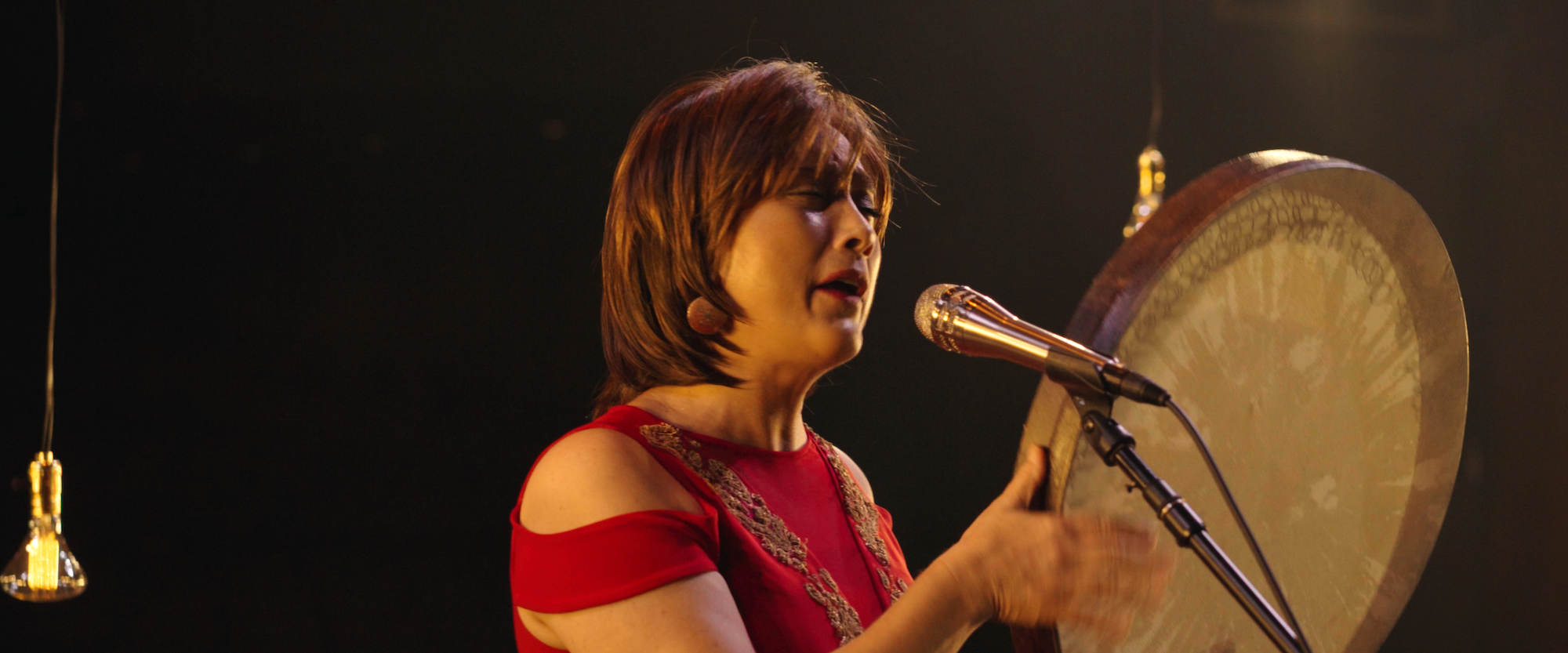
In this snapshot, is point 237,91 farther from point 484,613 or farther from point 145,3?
point 484,613

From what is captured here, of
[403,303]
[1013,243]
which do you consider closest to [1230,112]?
[1013,243]

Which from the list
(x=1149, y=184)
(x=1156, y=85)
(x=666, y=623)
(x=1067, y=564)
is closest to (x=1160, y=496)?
(x=1067, y=564)

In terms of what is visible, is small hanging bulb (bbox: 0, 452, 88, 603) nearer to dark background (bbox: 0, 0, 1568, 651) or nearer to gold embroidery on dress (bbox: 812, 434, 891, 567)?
dark background (bbox: 0, 0, 1568, 651)

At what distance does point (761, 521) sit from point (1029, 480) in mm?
384

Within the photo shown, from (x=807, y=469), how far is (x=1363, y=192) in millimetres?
652

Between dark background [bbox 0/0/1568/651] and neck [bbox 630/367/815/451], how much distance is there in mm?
1380

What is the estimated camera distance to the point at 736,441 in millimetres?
1169

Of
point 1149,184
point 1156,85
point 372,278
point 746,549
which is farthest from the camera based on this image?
point 1156,85

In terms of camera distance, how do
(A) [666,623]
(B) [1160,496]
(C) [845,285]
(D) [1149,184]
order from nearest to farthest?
(B) [1160,496], (A) [666,623], (C) [845,285], (D) [1149,184]

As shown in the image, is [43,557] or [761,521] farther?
[43,557]

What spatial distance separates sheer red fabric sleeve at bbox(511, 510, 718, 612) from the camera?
89cm

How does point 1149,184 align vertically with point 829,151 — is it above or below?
below

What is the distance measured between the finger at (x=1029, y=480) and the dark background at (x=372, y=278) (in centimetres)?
189

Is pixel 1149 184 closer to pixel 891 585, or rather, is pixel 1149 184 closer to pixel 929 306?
pixel 891 585
